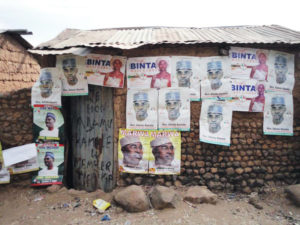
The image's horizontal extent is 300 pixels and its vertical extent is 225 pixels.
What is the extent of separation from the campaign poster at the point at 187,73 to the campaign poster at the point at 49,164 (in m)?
2.70

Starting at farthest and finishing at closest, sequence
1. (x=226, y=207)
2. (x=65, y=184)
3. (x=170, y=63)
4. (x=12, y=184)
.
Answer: (x=65, y=184), (x=12, y=184), (x=170, y=63), (x=226, y=207)

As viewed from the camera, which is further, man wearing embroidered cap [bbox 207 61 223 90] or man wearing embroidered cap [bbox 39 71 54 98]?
man wearing embroidered cap [bbox 39 71 54 98]

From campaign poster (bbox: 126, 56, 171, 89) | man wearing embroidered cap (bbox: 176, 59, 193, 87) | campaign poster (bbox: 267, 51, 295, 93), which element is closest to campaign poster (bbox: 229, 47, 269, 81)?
campaign poster (bbox: 267, 51, 295, 93)

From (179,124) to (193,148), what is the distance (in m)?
0.55

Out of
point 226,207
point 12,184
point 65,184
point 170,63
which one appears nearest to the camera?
point 226,207

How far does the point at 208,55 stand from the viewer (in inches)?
138

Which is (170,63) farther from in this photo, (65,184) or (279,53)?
(65,184)

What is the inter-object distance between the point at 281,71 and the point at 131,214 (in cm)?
373

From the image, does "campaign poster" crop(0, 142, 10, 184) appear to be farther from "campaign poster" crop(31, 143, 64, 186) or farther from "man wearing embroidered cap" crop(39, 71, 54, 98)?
"man wearing embroidered cap" crop(39, 71, 54, 98)

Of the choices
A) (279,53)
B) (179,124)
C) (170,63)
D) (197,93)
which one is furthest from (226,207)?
(279,53)

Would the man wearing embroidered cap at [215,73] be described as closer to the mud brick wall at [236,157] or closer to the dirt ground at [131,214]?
the mud brick wall at [236,157]

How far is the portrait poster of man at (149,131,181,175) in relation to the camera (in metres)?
3.56

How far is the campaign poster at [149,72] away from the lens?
3.48 m

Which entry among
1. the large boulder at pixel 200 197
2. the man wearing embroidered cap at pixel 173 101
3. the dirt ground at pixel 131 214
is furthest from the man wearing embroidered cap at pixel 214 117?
the dirt ground at pixel 131 214
